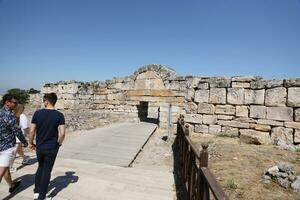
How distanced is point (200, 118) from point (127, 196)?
5.37 meters

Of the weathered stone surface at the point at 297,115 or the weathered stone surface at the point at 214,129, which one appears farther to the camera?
the weathered stone surface at the point at 214,129

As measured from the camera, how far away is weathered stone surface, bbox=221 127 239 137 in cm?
865

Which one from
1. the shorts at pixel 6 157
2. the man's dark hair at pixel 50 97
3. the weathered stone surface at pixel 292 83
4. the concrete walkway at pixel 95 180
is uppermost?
the weathered stone surface at pixel 292 83

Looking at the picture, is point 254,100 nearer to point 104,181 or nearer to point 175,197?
point 175,197

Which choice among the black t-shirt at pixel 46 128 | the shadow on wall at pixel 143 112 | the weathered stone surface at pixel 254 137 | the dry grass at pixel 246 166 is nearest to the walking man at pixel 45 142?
the black t-shirt at pixel 46 128

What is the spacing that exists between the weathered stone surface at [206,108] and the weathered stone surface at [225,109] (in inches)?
6.7

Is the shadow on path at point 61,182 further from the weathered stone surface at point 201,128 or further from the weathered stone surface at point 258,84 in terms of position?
the weathered stone surface at point 258,84

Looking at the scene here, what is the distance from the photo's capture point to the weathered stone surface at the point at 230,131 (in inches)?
340

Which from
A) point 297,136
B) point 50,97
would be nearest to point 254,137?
point 297,136

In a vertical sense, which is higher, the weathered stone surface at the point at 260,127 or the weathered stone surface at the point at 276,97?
the weathered stone surface at the point at 276,97

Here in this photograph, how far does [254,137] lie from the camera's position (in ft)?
26.9

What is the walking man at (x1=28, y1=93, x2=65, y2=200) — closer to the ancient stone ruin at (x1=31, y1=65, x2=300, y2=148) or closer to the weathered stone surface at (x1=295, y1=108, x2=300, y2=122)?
the ancient stone ruin at (x1=31, y1=65, x2=300, y2=148)

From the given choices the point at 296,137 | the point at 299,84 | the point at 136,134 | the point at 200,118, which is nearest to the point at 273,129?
the point at 296,137

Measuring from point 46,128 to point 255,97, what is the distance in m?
6.37
